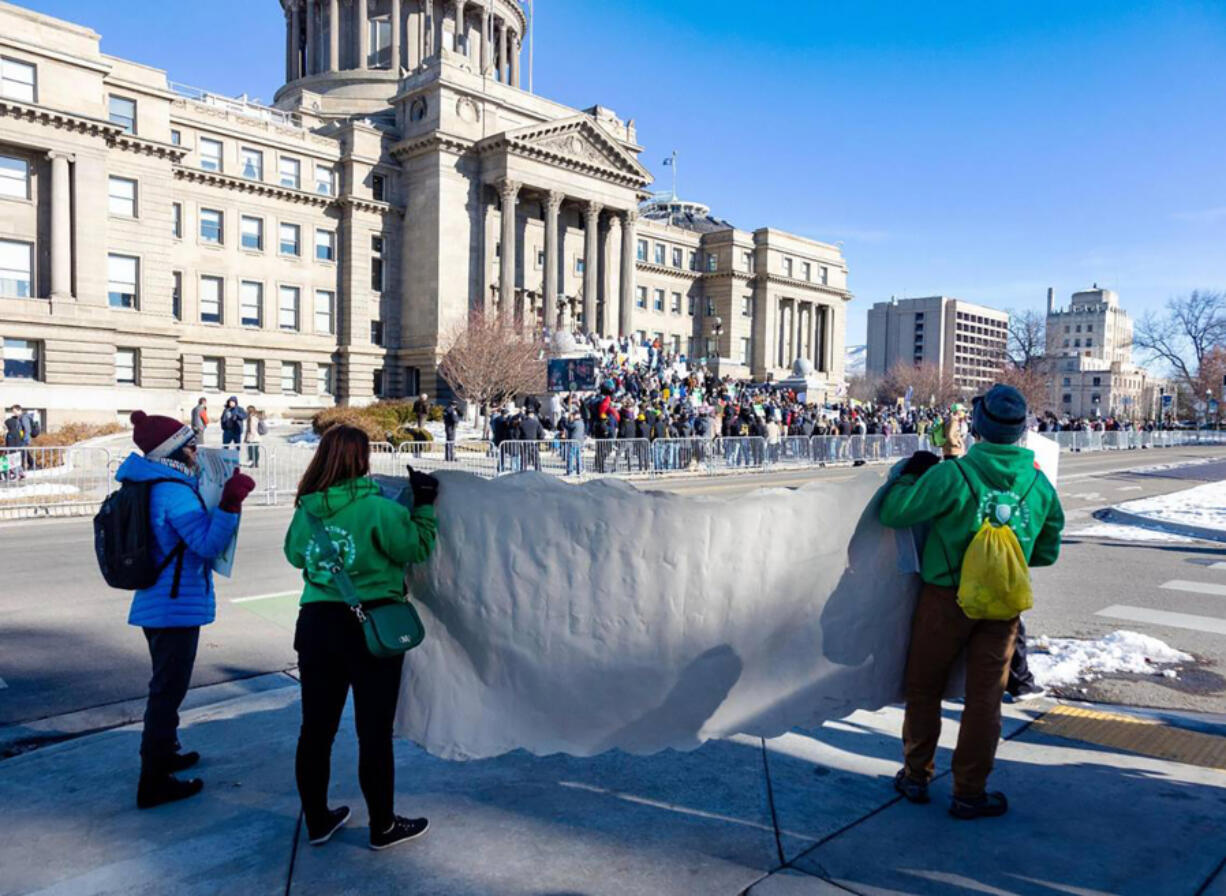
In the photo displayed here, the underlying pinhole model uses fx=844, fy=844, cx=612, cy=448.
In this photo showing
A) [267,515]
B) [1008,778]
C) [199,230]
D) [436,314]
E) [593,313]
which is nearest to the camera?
[1008,778]

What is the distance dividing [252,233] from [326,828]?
173ft

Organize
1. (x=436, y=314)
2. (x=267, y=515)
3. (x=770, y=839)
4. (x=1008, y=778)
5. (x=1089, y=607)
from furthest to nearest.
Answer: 1. (x=436, y=314)
2. (x=267, y=515)
3. (x=1089, y=607)
4. (x=1008, y=778)
5. (x=770, y=839)

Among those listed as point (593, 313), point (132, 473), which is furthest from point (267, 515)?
point (593, 313)

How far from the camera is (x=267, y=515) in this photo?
16.3 metres

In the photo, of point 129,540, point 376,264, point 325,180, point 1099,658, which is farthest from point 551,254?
point 129,540

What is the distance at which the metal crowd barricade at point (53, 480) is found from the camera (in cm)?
1569

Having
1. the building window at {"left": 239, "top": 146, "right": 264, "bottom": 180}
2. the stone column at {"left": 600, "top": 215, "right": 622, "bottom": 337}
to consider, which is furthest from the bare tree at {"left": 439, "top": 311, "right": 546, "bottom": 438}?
the stone column at {"left": 600, "top": 215, "right": 622, "bottom": 337}

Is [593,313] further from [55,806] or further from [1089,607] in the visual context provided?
[55,806]

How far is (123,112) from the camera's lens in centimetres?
4188

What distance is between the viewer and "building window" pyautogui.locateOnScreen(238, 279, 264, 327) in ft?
163

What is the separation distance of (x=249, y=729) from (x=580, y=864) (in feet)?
8.28

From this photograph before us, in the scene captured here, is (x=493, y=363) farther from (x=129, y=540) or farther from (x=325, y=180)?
(x=129, y=540)

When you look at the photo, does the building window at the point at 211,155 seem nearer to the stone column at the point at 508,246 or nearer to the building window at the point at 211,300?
the building window at the point at 211,300

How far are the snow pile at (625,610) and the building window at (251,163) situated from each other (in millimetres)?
52478
